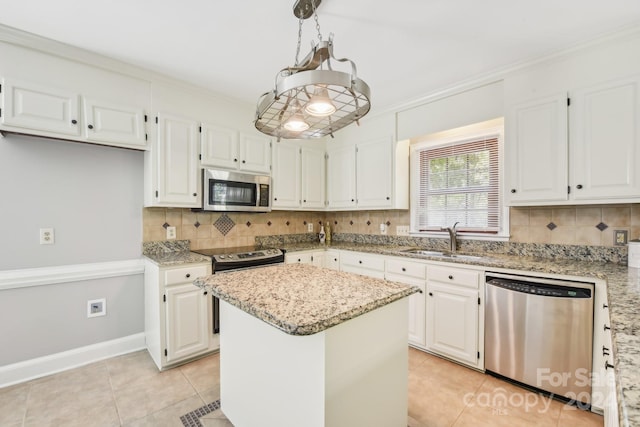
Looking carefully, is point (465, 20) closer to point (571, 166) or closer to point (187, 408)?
point (571, 166)

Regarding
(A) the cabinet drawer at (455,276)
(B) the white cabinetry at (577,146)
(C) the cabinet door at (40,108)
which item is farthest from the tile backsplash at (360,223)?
(C) the cabinet door at (40,108)

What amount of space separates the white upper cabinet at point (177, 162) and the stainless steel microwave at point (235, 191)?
93mm

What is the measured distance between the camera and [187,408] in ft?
5.95

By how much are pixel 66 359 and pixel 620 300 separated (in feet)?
11.8

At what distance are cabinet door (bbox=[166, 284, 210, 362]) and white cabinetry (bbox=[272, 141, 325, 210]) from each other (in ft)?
4.35

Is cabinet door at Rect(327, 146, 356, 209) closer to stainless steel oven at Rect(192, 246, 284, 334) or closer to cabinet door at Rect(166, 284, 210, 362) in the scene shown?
stainless steel oven at Rect(192, 246, 284, 334)

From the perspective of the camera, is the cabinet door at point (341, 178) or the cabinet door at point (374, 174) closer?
the cabinet door at point (374, 174)

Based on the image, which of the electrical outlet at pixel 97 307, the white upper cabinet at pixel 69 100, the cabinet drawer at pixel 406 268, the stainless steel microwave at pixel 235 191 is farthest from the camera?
the stainless steel microwave at pixel 235 191

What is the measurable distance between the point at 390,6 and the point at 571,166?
67.0 inches

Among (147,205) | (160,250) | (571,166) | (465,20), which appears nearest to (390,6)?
(465,20)

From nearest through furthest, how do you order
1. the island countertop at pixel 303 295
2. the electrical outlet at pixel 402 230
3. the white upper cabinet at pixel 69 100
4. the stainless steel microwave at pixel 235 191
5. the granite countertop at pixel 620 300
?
the granite countertop at pixel 620 300, the island countertop at pixel 303 295, the white upper cabinet at pixel 69 100, the stainless steel microwave at pixel 235 191, the electrical outlet at pixel 402 230

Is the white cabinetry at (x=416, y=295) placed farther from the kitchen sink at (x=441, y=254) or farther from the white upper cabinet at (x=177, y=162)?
the white upper cabinet at (x=177, y=162)

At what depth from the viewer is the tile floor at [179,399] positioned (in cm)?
171

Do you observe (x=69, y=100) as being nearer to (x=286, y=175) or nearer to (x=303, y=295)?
(x=286, y=175)
